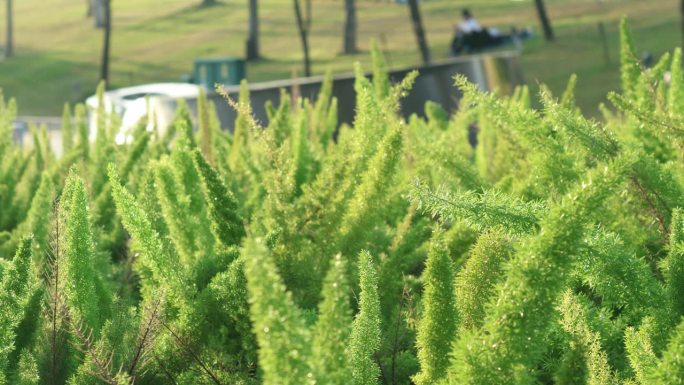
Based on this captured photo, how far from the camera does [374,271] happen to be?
0.98 meters

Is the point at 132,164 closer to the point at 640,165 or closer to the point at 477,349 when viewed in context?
the point at 640,165

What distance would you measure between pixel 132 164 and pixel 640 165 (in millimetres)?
1022

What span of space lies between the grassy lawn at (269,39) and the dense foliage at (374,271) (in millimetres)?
28662

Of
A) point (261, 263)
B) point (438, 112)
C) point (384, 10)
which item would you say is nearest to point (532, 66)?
point (384, 10)

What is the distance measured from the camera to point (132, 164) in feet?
6.51

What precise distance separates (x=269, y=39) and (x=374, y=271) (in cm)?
5811

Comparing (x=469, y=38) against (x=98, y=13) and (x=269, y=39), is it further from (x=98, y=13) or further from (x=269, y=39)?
(x=98, y=13)

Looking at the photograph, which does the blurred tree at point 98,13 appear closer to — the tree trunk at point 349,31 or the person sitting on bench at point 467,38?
the tree trunk at point 349,31

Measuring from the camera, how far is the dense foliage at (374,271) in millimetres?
809

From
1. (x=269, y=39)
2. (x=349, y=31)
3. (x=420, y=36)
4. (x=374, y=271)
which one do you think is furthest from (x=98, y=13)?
(x=374, y=271)

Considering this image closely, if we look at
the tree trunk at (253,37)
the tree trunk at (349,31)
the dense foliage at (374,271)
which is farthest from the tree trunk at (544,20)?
the dense foliage at (374,271)

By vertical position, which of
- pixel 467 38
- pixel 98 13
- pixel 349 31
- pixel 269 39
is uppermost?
pixel 98 13

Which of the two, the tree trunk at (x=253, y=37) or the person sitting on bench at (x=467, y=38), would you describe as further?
the tree trunk at (x=253, y=37)

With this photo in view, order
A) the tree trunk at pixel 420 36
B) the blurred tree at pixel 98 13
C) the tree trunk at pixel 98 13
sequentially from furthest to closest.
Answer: the blurred tree at pixel 98 13 < the tree trunk at pixel 98 13 < the tree trunk at pixel 420 36
